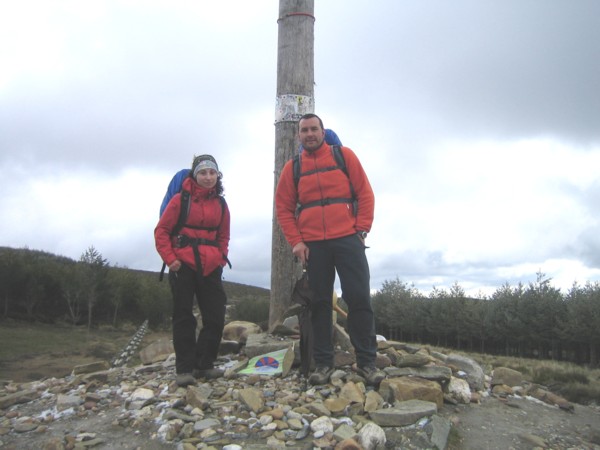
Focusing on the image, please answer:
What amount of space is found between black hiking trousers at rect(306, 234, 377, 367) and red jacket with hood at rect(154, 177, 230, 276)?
3.57ft

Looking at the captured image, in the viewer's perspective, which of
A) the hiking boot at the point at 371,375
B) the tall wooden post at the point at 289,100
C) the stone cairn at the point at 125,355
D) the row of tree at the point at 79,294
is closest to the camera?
the hiking boot at the point at 371,375

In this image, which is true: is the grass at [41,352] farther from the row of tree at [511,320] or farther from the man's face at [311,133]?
the row of tree at [511,320]

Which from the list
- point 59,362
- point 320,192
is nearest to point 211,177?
point 320,192

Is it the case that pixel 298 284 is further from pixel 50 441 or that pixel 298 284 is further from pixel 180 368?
pixel 50 441

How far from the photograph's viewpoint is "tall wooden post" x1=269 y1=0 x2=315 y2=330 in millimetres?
6238

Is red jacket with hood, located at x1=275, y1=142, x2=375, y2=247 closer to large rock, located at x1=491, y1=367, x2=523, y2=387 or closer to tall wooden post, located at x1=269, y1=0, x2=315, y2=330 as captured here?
tall wooden post, located at x1=269, y1=0, x2=315, y2=330

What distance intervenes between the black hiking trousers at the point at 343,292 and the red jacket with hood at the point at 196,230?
1.09m

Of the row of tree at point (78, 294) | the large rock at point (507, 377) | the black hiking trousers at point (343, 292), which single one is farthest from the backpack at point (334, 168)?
the row of tree at point (78, 294)

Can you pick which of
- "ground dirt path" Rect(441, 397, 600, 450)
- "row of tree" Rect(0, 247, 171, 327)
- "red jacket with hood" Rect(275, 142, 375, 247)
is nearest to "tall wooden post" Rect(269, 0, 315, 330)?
"red jacket with hood" Rect(275, 142, 375, 247)

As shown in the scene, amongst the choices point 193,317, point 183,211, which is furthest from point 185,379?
point 183,211

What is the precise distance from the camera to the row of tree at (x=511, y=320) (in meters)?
31.1

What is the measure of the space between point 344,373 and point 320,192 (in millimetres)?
1782

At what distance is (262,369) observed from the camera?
527cm

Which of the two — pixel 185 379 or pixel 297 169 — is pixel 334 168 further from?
pixel 185 379
